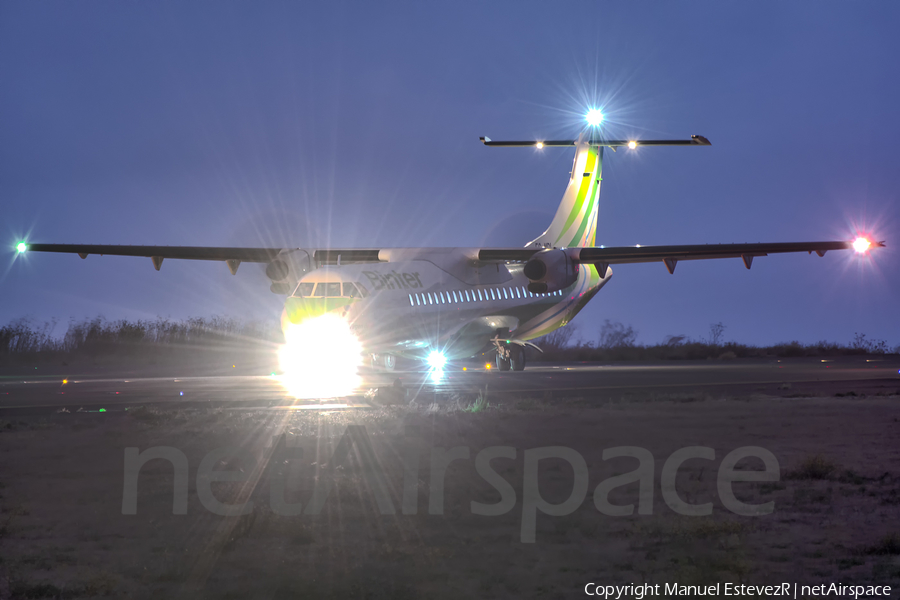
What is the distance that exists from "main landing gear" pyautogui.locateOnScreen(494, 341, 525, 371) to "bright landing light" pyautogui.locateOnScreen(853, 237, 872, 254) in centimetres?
1137

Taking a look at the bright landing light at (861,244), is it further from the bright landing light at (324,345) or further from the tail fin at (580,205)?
the bright landing light at (324,345)

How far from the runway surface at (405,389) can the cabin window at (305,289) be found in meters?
2.57

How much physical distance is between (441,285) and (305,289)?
5133 millimetres

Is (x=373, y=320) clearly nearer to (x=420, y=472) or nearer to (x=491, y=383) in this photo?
(x=491, y=383)

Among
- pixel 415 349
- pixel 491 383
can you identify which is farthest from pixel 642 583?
pixel 415 349

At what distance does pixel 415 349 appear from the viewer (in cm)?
2441

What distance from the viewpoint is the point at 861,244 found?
2381cm

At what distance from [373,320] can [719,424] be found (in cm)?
1119

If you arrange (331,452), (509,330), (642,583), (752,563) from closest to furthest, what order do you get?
(642,583) → (752,563) → (331,452) → (509,330)

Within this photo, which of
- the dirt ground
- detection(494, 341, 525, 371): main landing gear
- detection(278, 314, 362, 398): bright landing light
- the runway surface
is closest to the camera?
the dirt ground

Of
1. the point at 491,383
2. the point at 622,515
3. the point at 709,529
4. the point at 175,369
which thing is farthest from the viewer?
the point at 175,369

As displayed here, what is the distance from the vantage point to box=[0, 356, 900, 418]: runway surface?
16188mm

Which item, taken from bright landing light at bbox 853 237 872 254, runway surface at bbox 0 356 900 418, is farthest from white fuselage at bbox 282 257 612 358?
bright landing light at bbox 853 237 872 254

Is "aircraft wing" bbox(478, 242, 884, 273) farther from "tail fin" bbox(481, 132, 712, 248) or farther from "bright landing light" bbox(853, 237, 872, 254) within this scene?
A: "tail fin" bbox(481, 132, 712, 248)
